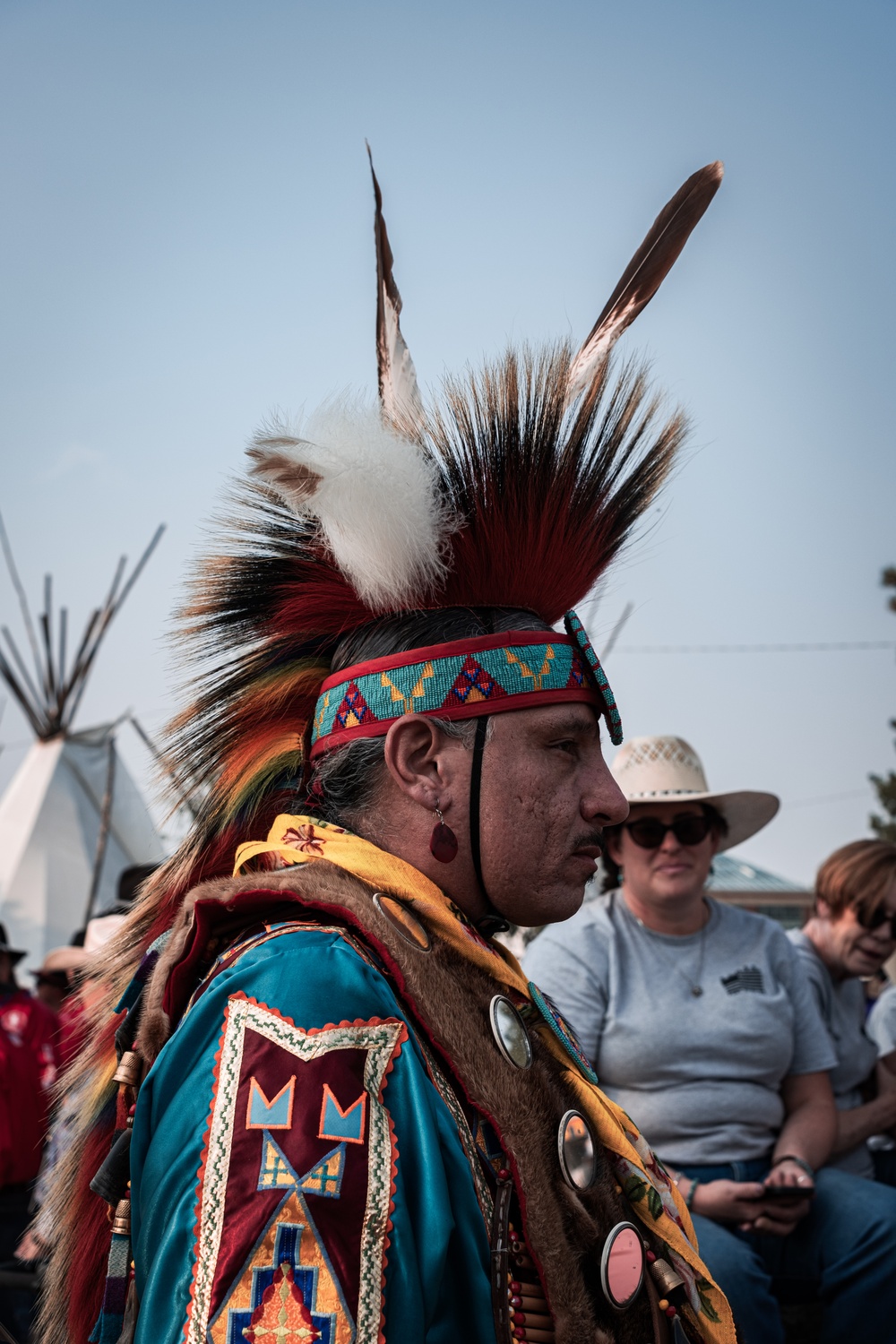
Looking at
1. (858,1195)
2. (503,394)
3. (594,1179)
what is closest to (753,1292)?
(858,1195)

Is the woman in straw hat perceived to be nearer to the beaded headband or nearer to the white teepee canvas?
the beaded headband

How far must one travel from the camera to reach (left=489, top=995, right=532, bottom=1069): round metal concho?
1.49 metres

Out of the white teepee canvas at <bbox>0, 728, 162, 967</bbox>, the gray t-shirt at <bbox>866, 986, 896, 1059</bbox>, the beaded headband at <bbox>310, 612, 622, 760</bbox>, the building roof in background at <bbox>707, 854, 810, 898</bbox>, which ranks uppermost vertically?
the beaded headband at <bbox>310, 612, 622, 760</bbox>

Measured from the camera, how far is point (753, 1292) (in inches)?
113

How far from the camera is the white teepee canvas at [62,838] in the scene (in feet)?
44.1

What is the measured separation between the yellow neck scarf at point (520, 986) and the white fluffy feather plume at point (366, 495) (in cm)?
40

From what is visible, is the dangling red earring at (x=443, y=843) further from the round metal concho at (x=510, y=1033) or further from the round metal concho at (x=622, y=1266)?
the round metal concho at (x=622, y=1266)

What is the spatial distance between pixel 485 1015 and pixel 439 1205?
30 centimetres

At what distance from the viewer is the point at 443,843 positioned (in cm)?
170

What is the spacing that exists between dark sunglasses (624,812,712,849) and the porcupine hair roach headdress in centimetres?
160

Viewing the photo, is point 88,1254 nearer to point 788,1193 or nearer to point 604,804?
point 604,804

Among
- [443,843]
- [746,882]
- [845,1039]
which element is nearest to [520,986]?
[443,843]

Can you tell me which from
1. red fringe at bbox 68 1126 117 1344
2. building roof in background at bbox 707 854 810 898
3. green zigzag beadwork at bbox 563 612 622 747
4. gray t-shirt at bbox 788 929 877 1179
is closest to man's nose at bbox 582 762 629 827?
green zigzag beadwork at bbox 563 612 622 747

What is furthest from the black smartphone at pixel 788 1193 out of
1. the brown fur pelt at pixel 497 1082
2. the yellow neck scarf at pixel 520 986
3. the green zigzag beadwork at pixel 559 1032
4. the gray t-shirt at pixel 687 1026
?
the brown fur pelt at pixel 497 1082
